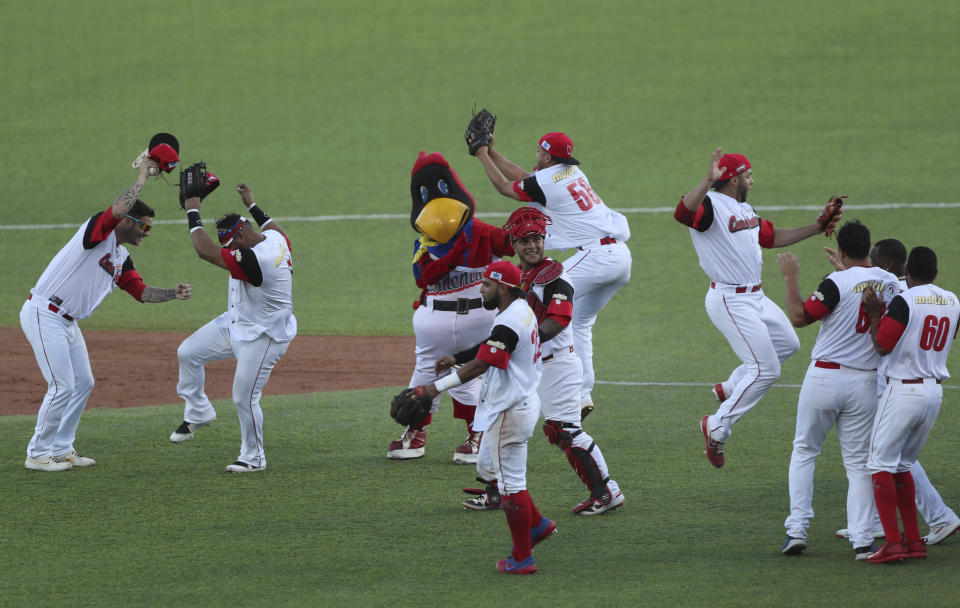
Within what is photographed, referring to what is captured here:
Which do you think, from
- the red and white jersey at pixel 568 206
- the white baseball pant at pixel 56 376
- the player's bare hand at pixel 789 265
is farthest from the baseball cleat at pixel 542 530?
the white baseball pant at pixel 56 376

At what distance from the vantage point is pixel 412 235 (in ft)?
66.2

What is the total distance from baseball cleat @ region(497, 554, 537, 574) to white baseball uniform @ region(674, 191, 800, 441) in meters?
2.43

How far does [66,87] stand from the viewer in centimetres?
2936

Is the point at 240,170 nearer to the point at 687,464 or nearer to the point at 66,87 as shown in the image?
the point at 66,87

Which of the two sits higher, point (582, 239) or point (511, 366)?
point (582, 239)

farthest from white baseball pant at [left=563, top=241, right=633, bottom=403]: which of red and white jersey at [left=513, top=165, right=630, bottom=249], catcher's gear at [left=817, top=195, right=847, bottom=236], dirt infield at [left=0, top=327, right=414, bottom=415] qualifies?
dirt infield at [left=0, top=327, right=414, bottom=415]

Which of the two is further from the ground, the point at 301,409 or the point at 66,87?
the point at 66,87

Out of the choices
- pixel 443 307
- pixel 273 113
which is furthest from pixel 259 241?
pixel 273 113

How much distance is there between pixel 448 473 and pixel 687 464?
185 centimetres

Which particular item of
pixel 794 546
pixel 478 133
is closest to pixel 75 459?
pixel 478 133

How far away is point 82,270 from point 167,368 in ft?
14.9

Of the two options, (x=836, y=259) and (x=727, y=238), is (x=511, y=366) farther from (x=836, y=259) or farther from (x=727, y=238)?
(x=727, y=238)

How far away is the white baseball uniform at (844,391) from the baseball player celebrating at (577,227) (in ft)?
9.57

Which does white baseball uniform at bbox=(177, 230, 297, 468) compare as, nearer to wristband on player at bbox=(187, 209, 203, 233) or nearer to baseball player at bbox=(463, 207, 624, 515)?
wristband on player at bbox=(187, 209, 203, 233)
